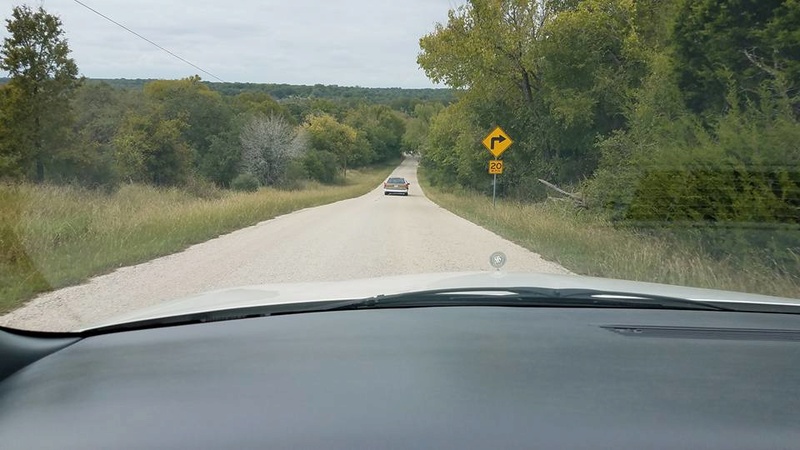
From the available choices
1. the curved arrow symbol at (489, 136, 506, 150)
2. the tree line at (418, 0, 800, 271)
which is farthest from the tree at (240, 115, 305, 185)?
the curved arrow symbol at (489, 136, 506, 150)

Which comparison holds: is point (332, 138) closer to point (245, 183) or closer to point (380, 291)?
point (245, 183)

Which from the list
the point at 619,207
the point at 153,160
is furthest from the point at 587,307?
the point at 153,160

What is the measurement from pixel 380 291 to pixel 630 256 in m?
7.77

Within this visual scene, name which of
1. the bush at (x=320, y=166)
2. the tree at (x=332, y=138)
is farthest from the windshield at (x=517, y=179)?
the tree at (x=332, y=138)

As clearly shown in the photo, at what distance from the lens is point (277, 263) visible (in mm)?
11406

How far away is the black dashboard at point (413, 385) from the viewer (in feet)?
6.87

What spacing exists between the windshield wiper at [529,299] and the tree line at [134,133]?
21120 millimetres

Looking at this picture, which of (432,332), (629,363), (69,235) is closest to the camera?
(629,363)

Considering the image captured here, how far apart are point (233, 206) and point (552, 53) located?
13629 mm

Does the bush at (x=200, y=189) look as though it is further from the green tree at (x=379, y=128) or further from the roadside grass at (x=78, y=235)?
the green tree at (x=379, y=128)

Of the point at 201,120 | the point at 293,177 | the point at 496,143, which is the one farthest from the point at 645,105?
the point at 293,177

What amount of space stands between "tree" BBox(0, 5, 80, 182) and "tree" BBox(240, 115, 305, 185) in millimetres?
26809

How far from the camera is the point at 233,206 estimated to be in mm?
23141

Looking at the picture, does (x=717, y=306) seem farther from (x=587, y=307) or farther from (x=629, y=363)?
(x=629, y=363)
